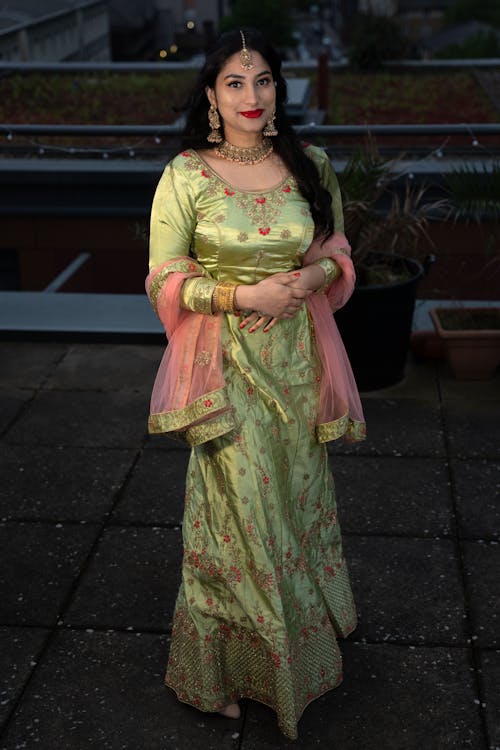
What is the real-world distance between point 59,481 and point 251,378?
2339 millimetres

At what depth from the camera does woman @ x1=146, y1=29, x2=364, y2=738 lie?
10.5 ft

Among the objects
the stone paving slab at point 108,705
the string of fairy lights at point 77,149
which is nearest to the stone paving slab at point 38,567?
the stone paving slab at point 108,705

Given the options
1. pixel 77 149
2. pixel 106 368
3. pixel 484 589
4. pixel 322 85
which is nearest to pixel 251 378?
pixel 484 589

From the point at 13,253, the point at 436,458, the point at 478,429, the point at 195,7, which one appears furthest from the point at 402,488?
the point at 195,7

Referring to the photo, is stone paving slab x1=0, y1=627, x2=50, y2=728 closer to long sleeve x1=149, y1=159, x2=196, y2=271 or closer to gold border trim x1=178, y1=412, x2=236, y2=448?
gold border trim x1=178, y1=412, x2=236, y2=448

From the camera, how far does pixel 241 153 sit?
3.28m

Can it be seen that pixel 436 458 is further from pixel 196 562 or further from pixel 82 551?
pixel 196 562

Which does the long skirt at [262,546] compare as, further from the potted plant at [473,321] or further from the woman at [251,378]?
the potted plant at [473,321]

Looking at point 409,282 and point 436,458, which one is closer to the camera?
point 436,458

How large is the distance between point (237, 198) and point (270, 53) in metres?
0.49

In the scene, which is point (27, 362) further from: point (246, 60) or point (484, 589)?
point (246, 60)

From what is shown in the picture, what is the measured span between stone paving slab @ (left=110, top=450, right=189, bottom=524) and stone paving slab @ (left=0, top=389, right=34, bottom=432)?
96cm

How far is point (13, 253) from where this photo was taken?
998cm

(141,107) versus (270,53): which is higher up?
(270,53)
